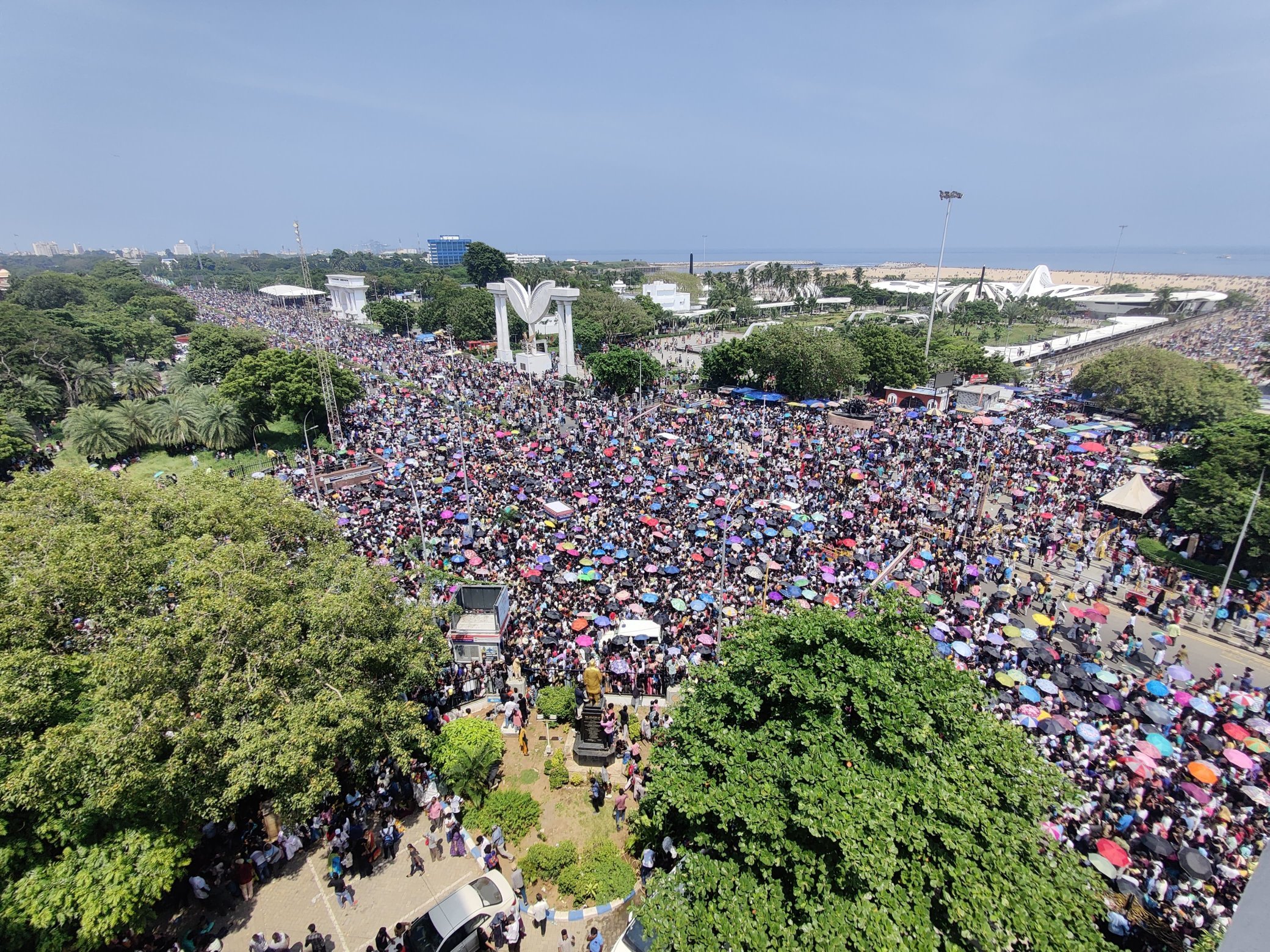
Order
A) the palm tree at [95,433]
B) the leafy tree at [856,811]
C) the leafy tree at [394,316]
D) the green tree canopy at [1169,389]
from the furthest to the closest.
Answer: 1. the leafy tree at [394,316]
2. the green tree canopy at [1169,389]
3. the palm tree at [95,433]
4. the leafy tree at [856,811]

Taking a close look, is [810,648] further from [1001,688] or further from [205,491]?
[205,491]

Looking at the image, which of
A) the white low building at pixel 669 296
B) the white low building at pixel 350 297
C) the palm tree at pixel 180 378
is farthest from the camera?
the white low building at pixel 669 296

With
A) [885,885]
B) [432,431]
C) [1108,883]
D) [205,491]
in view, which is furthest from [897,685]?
[432,431]

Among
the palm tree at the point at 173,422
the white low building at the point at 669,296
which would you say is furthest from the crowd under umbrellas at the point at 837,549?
the white low building at the point at 669,296

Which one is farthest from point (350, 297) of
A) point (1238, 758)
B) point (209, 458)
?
point (1238, 758)

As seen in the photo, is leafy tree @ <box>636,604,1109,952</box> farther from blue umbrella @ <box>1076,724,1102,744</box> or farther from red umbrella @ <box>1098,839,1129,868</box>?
blue umbrella @ <box>1076,724,1102,744</box>

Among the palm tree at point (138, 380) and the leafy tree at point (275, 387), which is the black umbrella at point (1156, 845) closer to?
the leafy tree at point (275, 387)
